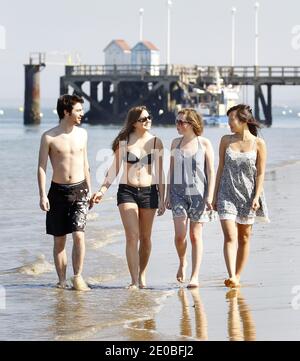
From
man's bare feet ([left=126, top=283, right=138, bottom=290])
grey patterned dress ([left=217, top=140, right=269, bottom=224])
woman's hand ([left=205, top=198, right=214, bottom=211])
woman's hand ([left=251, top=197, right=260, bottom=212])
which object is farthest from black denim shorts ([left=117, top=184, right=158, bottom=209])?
woman's hand ([left=251, top=197, right=260, bottom=212])

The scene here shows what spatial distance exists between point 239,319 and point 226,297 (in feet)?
2.95

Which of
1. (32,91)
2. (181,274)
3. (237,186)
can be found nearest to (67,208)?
(181,274)

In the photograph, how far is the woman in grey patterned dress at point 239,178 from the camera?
29.9 feet

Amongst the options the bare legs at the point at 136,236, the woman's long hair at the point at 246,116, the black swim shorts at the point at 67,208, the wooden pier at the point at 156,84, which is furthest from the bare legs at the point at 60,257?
the wooden pier at the point at 156,84

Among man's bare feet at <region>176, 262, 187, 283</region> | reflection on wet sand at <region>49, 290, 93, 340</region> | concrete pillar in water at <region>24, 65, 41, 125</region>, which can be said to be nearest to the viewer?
reflection on wet sand at <region>49, 290, 93, 340</region>

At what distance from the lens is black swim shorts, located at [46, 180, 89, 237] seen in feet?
29.9

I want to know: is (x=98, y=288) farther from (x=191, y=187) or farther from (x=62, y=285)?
(x=191, y=187)

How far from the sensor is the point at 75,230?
912 centimetres

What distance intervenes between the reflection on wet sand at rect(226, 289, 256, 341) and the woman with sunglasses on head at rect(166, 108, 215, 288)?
1.97 feet

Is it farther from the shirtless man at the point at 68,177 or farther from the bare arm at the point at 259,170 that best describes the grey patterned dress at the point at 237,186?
the shirtless man at the point at 68,177

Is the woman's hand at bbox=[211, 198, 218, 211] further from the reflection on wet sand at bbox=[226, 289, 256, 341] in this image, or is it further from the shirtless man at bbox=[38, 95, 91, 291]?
the shirtless man at bbox=[38, 95, 91, 291]

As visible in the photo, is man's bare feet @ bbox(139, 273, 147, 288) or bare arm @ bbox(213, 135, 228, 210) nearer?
bare arm @ bbox(213, 135, 228, 210)

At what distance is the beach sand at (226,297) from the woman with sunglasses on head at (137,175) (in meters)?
0.58
